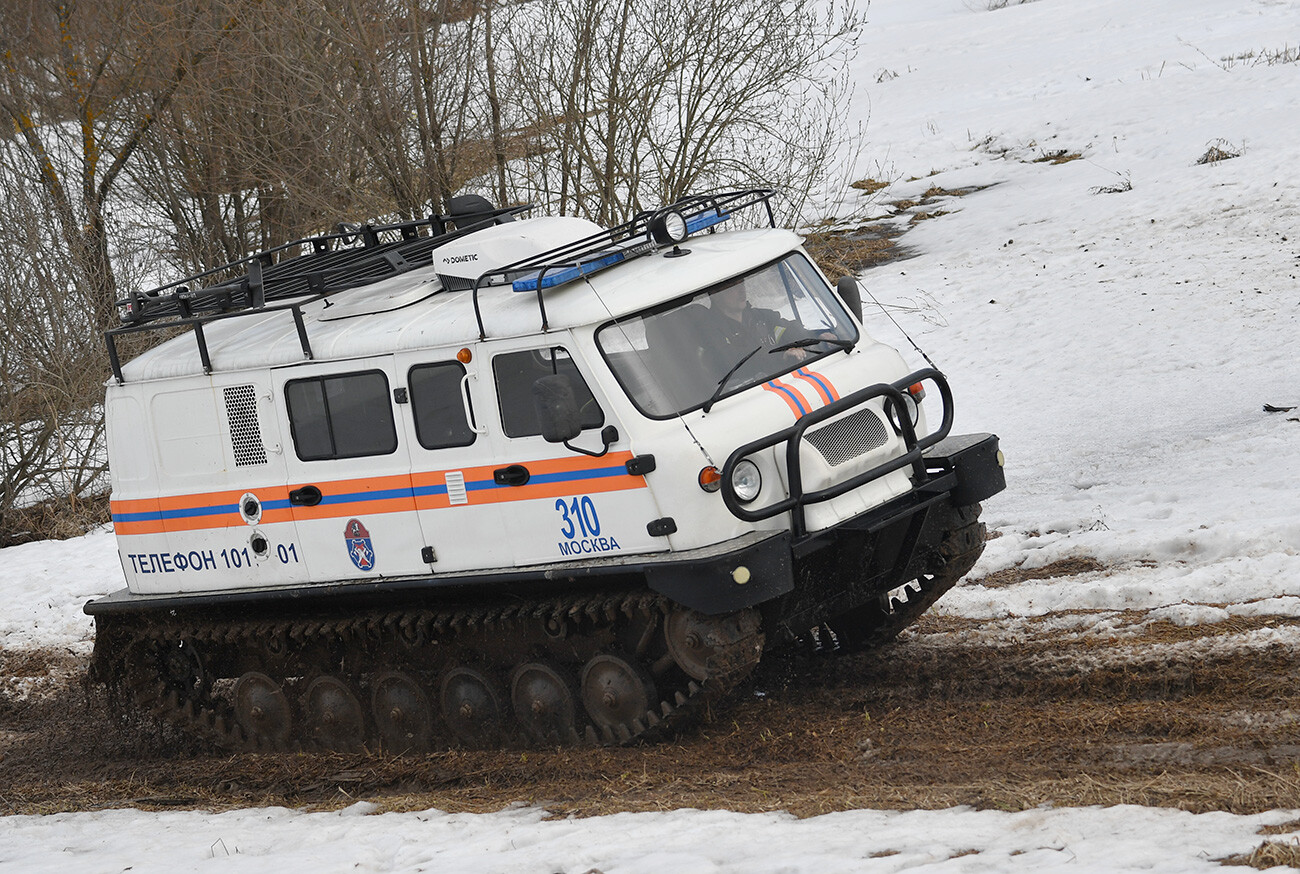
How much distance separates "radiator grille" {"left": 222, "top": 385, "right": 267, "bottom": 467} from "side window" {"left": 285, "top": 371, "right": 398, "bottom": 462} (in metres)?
0.27

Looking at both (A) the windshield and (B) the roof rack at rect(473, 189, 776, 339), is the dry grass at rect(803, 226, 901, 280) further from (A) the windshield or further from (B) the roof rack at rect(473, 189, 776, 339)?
(A) the windshield

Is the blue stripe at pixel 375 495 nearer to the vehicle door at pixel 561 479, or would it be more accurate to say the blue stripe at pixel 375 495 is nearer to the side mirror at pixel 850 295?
the vehicle door at pixel 561 479

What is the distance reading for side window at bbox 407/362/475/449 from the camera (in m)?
7.31

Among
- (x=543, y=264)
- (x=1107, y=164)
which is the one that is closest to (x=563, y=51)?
(x=543, y=264)

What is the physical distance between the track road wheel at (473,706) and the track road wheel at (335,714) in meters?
0.68

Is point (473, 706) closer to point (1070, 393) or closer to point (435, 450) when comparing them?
point (435, 450)

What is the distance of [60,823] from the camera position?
7.74m

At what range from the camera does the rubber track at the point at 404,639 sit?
6992 millimetres

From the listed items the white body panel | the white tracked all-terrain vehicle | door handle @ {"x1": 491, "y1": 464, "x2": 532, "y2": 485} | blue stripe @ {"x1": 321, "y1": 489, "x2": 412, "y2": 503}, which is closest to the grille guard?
the white tracked all-terrain vehicle

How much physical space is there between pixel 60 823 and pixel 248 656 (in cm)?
144

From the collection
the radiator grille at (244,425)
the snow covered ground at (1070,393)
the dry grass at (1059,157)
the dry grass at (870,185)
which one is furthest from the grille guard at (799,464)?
the dry grass at (870,185)

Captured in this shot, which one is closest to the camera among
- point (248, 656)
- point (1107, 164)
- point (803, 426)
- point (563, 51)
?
point (803, 426)

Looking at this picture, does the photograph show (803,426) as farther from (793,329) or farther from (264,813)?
(264,813)

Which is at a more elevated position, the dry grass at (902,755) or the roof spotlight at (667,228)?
the roof spotlight at (667,228)
